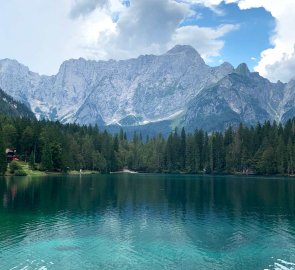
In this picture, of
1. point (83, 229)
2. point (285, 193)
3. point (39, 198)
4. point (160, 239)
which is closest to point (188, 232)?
point (160, 239)

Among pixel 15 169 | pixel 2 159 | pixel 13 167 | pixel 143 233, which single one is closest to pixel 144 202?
pixel 143 233

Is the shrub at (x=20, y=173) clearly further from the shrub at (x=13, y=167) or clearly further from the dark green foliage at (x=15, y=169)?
the shrub at (x=13, y=167)

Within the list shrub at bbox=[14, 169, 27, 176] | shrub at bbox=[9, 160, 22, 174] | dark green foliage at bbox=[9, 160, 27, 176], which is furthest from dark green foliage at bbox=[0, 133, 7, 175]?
shrub at bbox=[14, 169, 27, 176]

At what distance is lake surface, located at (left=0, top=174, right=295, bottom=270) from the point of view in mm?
47644

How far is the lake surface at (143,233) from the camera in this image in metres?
47.6

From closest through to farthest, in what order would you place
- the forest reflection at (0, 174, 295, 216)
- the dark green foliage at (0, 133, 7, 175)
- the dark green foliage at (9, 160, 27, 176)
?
the forest reflection at (0, 174, 295, 216), the dark green foliage at (0, 133, 7, 175), the dark green foliage at (9, 160, 27, 176)

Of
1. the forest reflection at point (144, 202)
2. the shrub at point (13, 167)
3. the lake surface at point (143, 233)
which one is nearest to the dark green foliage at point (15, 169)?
the shrub at point (13, 167)

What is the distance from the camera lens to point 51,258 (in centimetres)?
4788

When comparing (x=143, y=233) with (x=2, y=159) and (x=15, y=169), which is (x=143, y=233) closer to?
(x=2, y=159)

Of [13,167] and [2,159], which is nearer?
[2,159]

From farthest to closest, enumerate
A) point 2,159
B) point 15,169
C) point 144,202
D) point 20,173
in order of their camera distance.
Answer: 1. point 15,169
2. point 20,173
3. point 2,159
4. point 144,202

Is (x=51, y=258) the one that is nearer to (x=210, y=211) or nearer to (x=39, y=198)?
(x=210, y=211)

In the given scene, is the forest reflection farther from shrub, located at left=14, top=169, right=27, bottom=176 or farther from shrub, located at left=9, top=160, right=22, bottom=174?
shrub, located at left=9, top=160, right=22, bottom=174

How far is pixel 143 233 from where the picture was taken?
63281 millimetres
